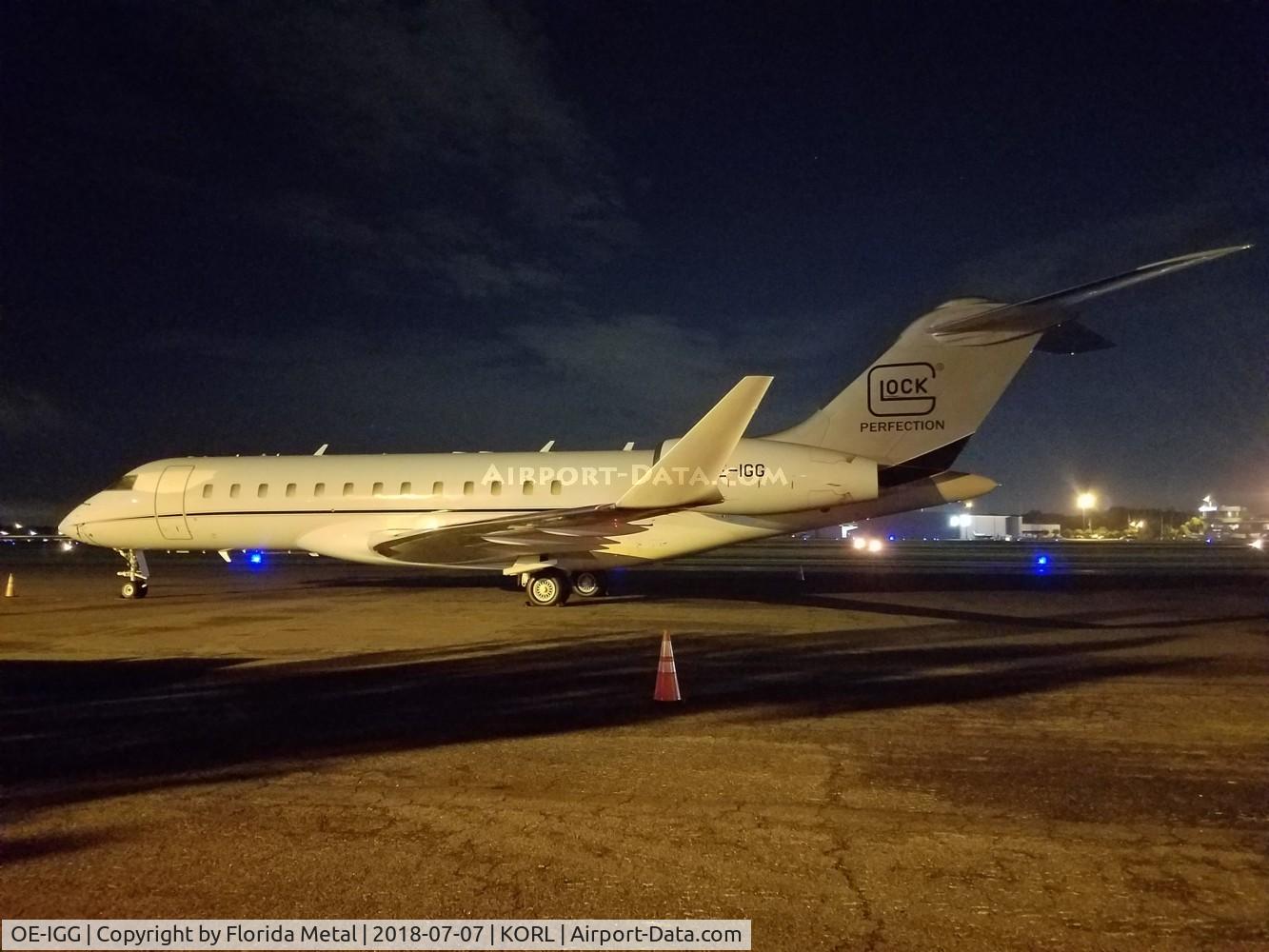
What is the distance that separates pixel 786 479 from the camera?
17.4m

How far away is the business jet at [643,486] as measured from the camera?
15703mm

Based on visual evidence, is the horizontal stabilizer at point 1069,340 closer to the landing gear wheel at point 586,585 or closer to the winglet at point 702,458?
the winglet at point 702,458

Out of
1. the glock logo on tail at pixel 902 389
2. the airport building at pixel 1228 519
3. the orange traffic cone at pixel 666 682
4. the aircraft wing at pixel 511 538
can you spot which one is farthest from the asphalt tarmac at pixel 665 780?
Answer: the airport building at pixel 1228 519

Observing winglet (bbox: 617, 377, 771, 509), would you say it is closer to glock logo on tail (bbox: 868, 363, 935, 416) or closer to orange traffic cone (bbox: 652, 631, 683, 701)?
glock logo on tail (bbox: 868, 363, 935, 416)

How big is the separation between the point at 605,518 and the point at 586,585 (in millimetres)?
3572

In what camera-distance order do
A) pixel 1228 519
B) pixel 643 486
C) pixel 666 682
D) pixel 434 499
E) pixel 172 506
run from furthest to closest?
pixel 1228 519 → pixel 172 506 → pixel 434 499 → pixel 643 486 → pixel 666 682

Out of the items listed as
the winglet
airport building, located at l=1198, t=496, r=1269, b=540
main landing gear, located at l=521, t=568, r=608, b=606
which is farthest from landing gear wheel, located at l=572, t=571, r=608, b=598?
airport building, located at l=1198, t=496, r=1269, b=540

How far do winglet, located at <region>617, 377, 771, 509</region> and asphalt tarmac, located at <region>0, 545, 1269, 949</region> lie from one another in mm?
2351

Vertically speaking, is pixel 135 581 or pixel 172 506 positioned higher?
pixel 172 506

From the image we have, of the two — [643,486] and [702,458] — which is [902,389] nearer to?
[702,458]

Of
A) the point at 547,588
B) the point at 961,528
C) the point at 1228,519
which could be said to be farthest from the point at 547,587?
the point at 1228,519

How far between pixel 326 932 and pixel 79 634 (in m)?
12.5

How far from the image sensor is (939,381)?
671 inches

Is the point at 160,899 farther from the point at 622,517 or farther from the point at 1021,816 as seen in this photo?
the point at 622,517
